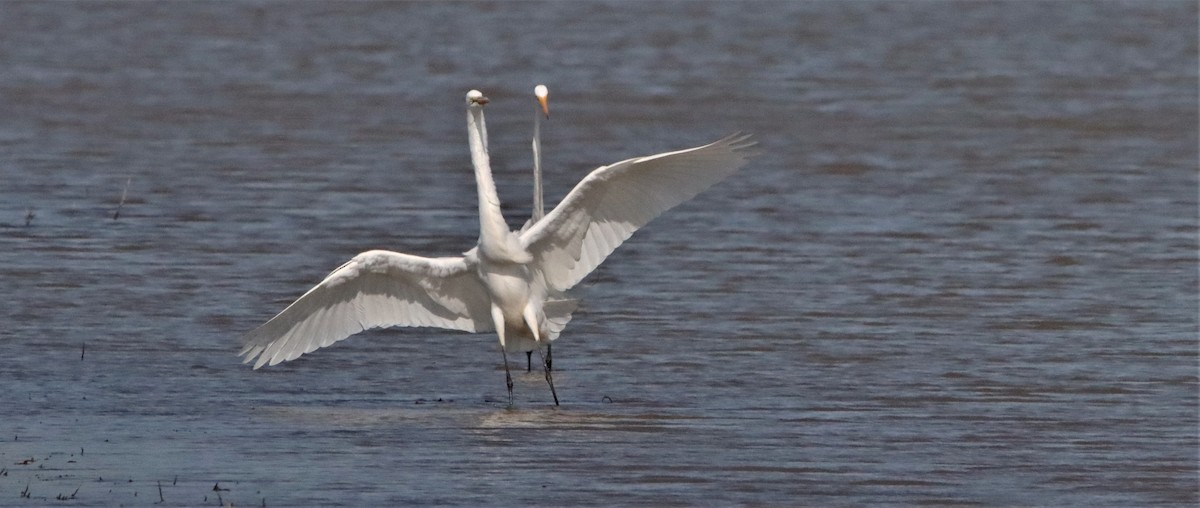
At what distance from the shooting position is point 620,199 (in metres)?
9.91

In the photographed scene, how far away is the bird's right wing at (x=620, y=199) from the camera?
31.9 ft

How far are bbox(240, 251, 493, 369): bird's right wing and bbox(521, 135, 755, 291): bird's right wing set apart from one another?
455 millimetres

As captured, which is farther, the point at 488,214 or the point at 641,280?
the point at 641,280

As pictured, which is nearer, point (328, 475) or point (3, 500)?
point (3, 500)

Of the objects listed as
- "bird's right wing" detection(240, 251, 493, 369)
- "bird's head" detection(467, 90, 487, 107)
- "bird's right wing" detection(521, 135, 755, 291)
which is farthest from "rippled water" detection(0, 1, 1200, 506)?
"bird's head" detection(467, 90, 487, 107)

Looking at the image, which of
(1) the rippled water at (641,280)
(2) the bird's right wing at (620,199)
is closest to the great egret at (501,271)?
(2) the bird's right wing at (620,199)

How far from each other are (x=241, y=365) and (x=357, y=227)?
419cm

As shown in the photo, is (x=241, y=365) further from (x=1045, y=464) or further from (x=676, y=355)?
(x=1045, y=464)

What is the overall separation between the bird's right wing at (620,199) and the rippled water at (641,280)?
2.34 ft

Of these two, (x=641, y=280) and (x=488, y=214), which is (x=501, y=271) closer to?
(x=488, y=214)

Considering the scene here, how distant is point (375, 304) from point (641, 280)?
308cm

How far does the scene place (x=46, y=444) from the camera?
8.45 metres

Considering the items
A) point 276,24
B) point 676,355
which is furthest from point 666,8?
point 676,355

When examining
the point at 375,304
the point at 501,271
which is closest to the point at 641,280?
the point at 501,271
